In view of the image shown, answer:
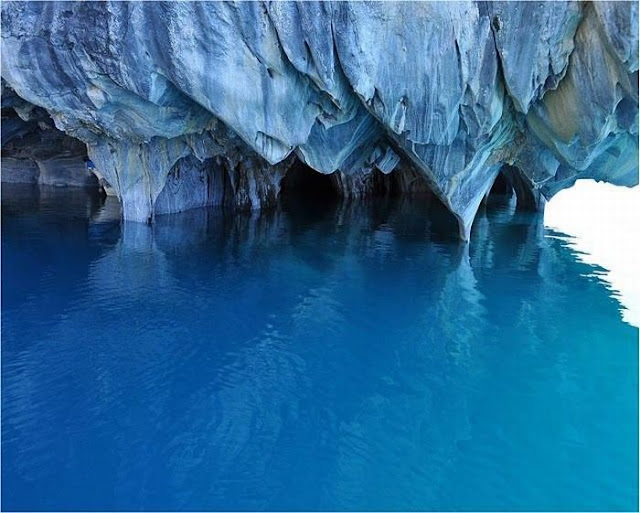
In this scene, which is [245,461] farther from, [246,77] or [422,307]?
[246,77]

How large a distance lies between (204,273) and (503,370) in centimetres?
545

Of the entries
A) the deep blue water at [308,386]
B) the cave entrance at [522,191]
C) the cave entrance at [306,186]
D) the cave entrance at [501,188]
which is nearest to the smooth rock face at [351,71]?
the deep blue water at [308,386]

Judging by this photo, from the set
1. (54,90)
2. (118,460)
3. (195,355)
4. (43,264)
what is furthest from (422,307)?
(54,90)

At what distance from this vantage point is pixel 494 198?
25688mm

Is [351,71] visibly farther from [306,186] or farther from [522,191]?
[306,186]

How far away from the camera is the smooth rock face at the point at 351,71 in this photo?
741 centimetres

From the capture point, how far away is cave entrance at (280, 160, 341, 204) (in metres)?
25.6

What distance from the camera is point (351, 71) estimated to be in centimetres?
801

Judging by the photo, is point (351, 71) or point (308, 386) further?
point (351, 71)

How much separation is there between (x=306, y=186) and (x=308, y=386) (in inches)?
1013

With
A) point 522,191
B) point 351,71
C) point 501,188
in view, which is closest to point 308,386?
point 351,71

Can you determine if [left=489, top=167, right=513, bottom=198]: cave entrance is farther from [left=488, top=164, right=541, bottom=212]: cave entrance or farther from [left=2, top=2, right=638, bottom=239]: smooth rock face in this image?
[left=2, top=2, right=638, bottom=239]: smooth rock face

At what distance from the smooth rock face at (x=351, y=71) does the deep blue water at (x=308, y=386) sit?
2.64 m

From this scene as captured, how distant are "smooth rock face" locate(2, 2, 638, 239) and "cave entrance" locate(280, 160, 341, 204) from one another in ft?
46.9
